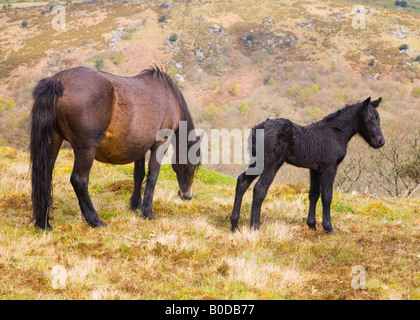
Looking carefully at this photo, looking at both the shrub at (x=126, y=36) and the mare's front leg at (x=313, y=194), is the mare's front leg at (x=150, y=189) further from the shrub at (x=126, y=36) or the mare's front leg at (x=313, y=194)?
the shrub at (x=126, y=36)

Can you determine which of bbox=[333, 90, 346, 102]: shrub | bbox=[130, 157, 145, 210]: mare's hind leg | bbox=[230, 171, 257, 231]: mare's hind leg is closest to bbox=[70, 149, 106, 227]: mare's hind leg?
bbox=[130, 157, 145, 210]: mare's hind leg

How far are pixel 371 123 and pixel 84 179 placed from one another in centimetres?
511

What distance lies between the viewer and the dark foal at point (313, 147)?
683 cm

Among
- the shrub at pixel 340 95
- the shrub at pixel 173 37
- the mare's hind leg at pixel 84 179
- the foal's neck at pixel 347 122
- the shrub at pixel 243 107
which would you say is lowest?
the shrub at pixel 243 107

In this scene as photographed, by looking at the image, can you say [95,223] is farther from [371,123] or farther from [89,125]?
[371,123]

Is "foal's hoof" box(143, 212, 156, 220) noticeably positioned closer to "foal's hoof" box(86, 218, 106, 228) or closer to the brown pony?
the brown pony

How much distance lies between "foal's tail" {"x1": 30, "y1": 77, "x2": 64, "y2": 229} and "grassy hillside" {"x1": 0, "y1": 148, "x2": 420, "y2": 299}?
0.43 m

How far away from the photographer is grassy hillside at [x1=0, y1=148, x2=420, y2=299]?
443 cm

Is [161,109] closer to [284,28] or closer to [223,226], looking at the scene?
[223,226]

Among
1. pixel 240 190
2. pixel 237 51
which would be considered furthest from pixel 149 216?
pixel 237 51

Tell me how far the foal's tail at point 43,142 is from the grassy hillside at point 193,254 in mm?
430

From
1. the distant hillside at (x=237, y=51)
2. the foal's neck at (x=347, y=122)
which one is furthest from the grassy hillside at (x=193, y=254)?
the distant hillside at (x=237, y=51)

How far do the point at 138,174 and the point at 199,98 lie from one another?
286 feet
